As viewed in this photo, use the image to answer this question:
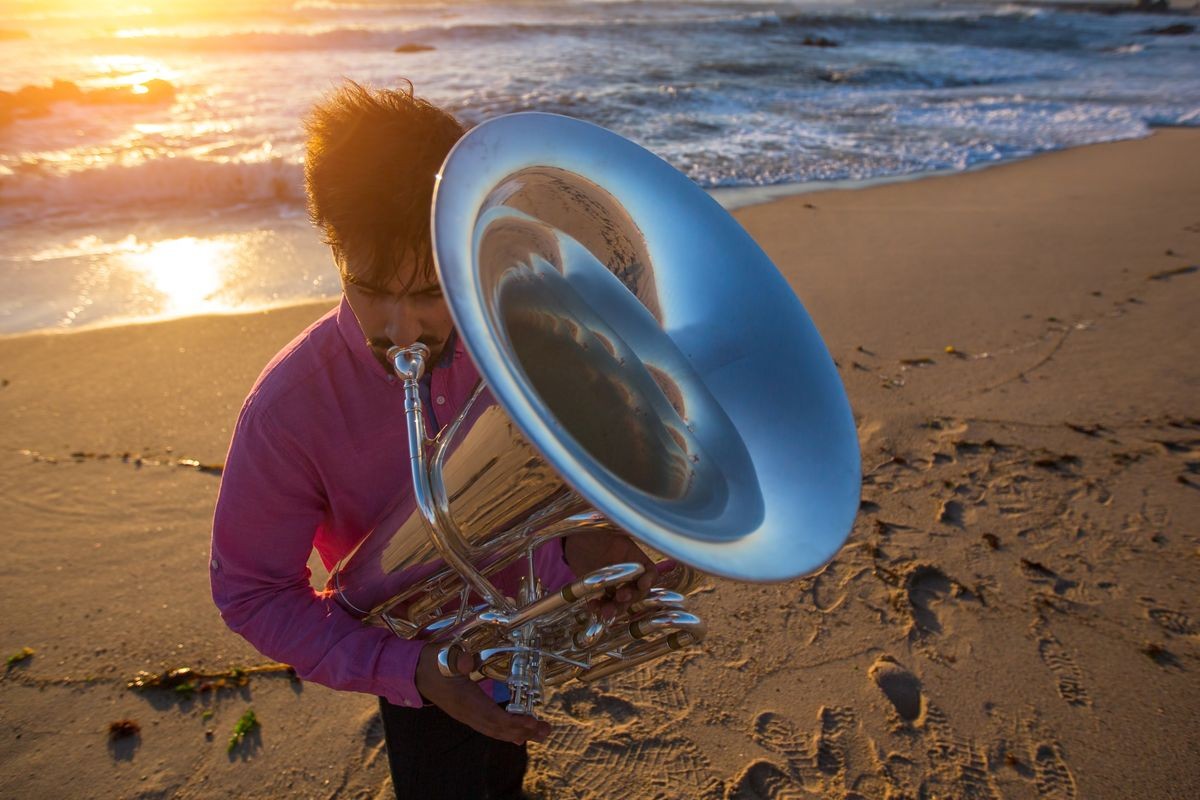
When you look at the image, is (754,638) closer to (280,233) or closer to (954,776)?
(954,776)

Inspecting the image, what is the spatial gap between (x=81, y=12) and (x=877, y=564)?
2547 centimetres

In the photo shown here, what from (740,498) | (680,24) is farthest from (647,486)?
(680,24)

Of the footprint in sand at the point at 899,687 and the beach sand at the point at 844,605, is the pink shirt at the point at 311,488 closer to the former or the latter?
the beach sand at the point at 844,605

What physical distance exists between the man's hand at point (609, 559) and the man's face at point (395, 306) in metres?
0.48

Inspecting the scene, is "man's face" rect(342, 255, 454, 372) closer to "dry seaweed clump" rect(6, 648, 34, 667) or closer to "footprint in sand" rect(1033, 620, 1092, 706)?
"dry seaweed clump" rect(6, 648, 34, 667)

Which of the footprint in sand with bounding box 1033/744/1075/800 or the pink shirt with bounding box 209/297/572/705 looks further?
the footprint in sand with bounding box 1033/744/1075/800

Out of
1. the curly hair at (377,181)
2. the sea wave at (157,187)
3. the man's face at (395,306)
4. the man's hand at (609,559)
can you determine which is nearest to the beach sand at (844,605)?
the man's hand at (609,559)

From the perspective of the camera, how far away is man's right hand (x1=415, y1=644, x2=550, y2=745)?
1288 mm

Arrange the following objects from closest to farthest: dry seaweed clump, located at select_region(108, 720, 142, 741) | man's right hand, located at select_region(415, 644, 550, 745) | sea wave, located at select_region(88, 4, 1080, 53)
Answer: man's right hand, located at select_region(415, 644, 550, 745) → dry seaweed clump, located at select_region(108, 720, 142, 741) → sea wave, located at select_region(88, 4, 1080, 53)

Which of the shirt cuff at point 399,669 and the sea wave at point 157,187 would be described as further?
the sea wave at point 157,187

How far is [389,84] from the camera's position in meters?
11.4

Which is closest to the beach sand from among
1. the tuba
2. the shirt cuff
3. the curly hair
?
the shirt cuff

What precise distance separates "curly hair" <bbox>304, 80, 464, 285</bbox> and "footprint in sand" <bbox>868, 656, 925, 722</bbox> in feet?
6.16

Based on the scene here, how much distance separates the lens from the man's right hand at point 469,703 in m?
1.29
